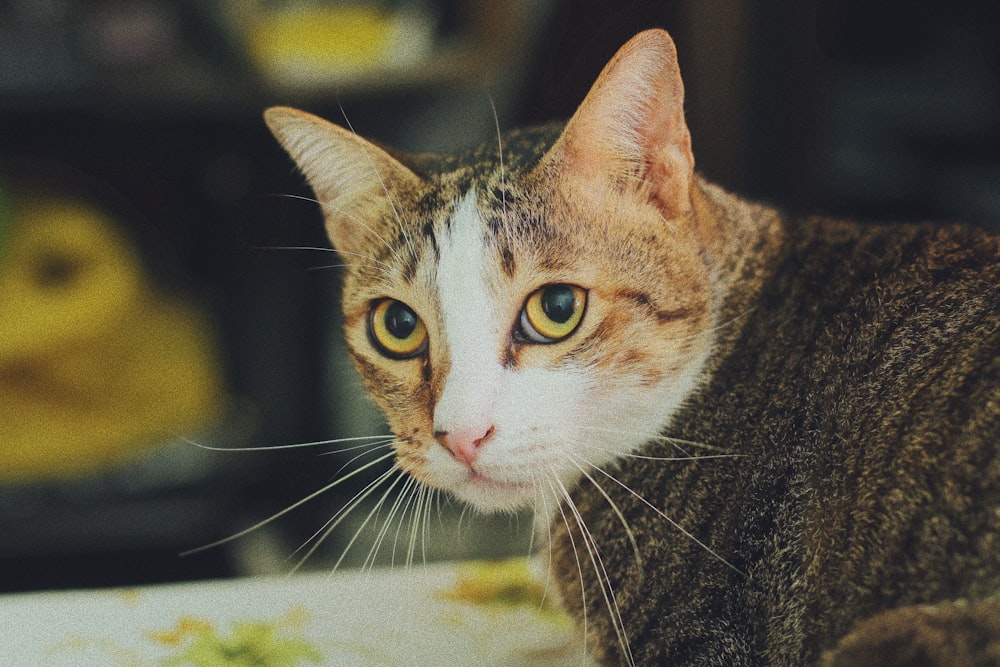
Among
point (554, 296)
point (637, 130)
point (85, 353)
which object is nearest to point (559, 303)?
point (554, 296)

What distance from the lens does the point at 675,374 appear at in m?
0.54

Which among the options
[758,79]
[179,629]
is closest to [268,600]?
[179,629]

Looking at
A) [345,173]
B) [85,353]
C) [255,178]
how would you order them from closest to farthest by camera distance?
[345,173] → [255,178] → [85,353]

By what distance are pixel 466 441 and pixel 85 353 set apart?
1.71 feet

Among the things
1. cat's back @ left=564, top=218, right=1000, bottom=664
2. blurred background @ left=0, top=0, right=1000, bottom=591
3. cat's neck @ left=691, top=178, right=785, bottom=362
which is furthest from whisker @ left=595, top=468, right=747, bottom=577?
blurred background @ left=0, top=0, right=1000, bottom=591

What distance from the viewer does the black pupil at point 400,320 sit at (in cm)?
56

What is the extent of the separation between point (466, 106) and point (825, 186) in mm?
331

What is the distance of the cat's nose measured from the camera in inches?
19.1

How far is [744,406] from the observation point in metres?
0.53

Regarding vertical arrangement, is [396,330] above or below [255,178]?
below

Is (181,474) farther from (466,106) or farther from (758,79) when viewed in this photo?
(758,79)

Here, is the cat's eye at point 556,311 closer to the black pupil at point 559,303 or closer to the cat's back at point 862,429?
the black pupil at point 559,303

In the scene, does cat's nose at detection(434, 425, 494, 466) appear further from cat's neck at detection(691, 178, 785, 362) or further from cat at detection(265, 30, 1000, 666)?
cat's neck at detection(691, 178, 785, 362)

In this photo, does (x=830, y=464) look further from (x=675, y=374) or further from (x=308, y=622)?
(x=308, y=622)
